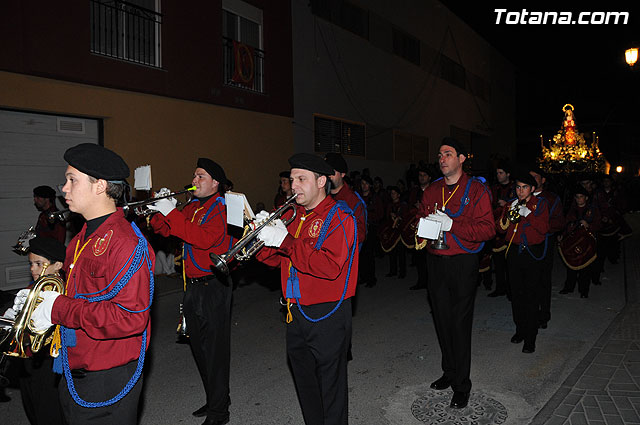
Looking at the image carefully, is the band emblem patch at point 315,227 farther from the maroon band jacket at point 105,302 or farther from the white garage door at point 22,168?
the white garage door at point 22,168

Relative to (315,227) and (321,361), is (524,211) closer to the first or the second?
(315,227)

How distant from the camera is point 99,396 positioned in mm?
2691

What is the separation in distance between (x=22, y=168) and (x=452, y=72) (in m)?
25.2

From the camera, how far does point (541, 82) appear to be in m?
47.0

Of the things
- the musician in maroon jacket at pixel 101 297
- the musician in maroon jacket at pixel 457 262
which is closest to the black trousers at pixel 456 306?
the musician in maroon jacket at pixel 457 262

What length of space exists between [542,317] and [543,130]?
144 feet

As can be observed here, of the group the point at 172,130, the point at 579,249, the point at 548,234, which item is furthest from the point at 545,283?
the point at 172,130

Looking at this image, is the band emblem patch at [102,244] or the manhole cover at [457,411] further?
the manhole cover at [457,411]

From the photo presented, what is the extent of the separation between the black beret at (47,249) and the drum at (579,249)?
8.91 meters

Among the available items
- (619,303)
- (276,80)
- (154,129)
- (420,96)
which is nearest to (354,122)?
(276,80)

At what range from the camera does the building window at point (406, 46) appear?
2331 cm

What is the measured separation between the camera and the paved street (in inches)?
188

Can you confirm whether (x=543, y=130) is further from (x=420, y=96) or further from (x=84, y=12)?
(x=84, y=12)

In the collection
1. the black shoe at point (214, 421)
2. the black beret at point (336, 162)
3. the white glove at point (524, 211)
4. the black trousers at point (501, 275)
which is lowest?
the black shoe at point (214, 421)
